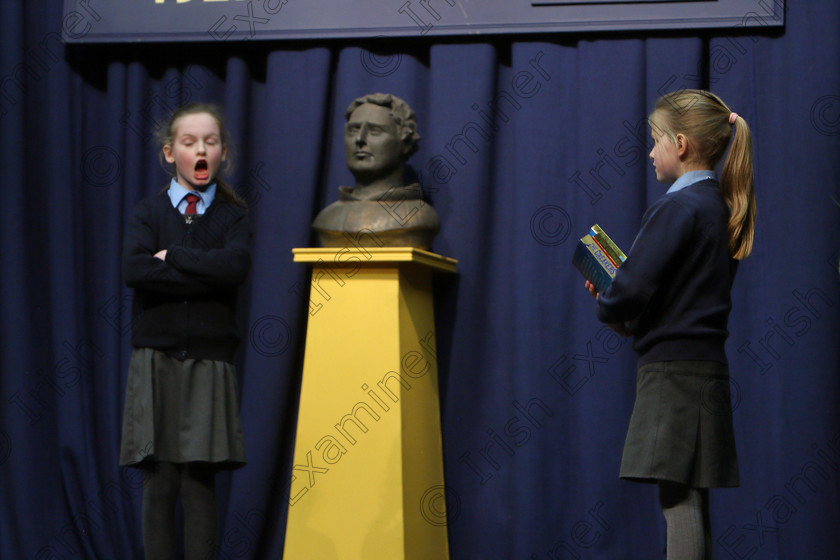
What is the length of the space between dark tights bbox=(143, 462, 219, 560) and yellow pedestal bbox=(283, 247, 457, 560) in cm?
31

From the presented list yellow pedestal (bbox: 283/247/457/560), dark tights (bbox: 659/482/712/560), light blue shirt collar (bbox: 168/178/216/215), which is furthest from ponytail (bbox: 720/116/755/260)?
light blue shirt collar (bbox: 168/178/216/215)

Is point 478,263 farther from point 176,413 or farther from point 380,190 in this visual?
point 176,413

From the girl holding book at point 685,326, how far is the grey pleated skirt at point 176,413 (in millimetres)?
977

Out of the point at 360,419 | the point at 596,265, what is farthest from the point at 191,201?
the point at 596,265

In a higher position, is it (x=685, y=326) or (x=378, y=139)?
(x=378, y=139)

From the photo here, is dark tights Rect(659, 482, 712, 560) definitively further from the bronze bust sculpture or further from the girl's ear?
the bronze bust sculpture

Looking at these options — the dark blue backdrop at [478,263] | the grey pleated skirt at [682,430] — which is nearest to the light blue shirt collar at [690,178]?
the grey pleated skirt at [682,430]

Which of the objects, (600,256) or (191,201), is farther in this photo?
(191,201)

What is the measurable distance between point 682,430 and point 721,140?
23.2 inches

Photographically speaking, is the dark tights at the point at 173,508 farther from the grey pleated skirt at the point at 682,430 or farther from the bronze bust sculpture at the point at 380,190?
the grey pleated skirt at the point at 682,430

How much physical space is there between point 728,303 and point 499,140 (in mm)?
1309

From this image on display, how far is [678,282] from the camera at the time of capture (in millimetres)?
1834

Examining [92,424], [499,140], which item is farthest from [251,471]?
[499,140]

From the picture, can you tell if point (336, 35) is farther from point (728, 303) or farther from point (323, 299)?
point (728, 303)
